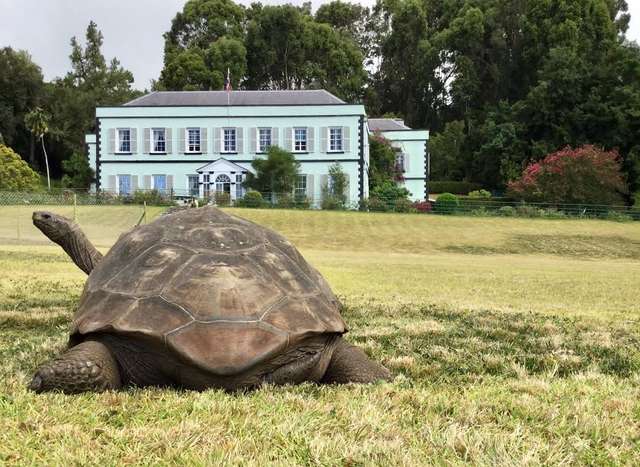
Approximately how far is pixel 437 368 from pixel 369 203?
3449cm

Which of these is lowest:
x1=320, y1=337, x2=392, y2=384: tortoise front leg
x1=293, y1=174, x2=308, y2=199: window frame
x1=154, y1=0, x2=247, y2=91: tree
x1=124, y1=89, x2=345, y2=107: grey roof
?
x1=320, y1=337, x2=392, y2=384: tortoise front leg

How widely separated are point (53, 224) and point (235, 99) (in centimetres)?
4165

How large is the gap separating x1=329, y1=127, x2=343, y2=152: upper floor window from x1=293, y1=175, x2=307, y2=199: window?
2795mm

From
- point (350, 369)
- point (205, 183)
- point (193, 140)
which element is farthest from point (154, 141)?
point (350, 369)

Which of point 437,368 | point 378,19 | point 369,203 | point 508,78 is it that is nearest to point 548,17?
point 508,78

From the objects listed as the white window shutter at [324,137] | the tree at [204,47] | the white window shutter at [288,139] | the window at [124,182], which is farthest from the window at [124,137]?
the tree at [204,47]

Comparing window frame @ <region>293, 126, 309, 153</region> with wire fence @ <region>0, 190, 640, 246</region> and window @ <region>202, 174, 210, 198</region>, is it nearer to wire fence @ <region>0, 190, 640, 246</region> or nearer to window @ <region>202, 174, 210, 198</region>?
wire fence @ <region>0, 190, 640, 246</region>

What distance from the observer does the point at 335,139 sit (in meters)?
44.8

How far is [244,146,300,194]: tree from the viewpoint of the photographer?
139ft

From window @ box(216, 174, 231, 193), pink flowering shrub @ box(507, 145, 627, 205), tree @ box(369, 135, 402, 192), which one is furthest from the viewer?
tree @ box(369, 135, 402, 192)

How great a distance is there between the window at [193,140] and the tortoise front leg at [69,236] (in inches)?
1587

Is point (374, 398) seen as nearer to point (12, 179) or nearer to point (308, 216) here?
point (308, 216)

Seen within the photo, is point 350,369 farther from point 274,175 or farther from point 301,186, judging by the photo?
point 301,186

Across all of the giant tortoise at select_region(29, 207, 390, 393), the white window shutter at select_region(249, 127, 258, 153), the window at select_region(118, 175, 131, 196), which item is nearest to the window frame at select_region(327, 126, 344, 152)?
the white window shutter at select_region(249, 127, 258, 153)
